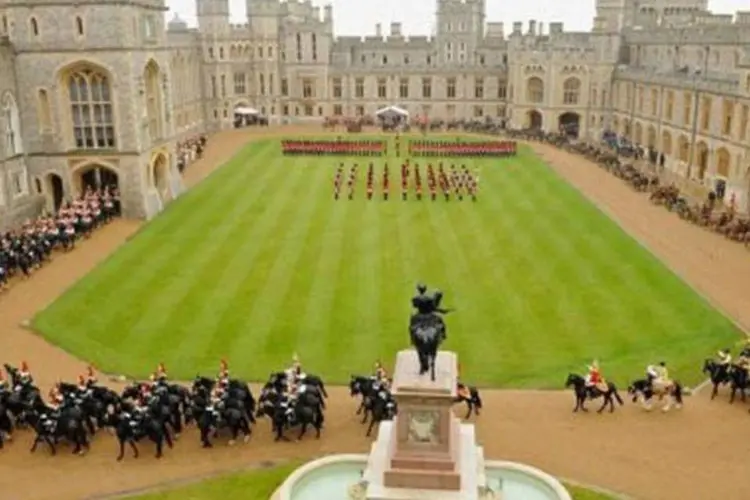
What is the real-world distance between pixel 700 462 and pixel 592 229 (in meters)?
20.3

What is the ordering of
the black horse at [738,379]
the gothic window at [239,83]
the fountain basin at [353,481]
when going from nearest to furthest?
the fountain basin at [353,481], the black horse at [738,379], the gothic window at [239,83]

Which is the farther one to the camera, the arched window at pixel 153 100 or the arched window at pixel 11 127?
the arched window at pixel 153 100

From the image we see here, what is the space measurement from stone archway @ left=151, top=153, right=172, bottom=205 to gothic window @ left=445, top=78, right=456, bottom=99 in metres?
43.2

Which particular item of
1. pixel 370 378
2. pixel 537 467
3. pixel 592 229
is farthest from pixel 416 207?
pixel 537 467

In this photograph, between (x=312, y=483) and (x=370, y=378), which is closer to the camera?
(x=312, y=483)

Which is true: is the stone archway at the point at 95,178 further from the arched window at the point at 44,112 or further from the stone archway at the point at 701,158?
the stone archway at the point at 701,158

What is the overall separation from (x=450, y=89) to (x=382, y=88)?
7.17 metres

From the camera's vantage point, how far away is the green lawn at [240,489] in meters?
→ 15.7

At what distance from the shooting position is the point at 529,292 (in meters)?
27.5

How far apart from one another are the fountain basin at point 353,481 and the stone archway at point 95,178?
29063 millimetres

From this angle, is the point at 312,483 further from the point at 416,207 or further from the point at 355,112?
the point at 355,112

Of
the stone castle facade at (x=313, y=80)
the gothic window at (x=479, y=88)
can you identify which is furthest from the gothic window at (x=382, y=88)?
the gothic window at (x=479, y=88)

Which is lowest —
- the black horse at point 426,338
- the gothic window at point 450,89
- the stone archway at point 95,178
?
the stone archway at point 95,178

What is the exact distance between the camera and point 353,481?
15.4 m
